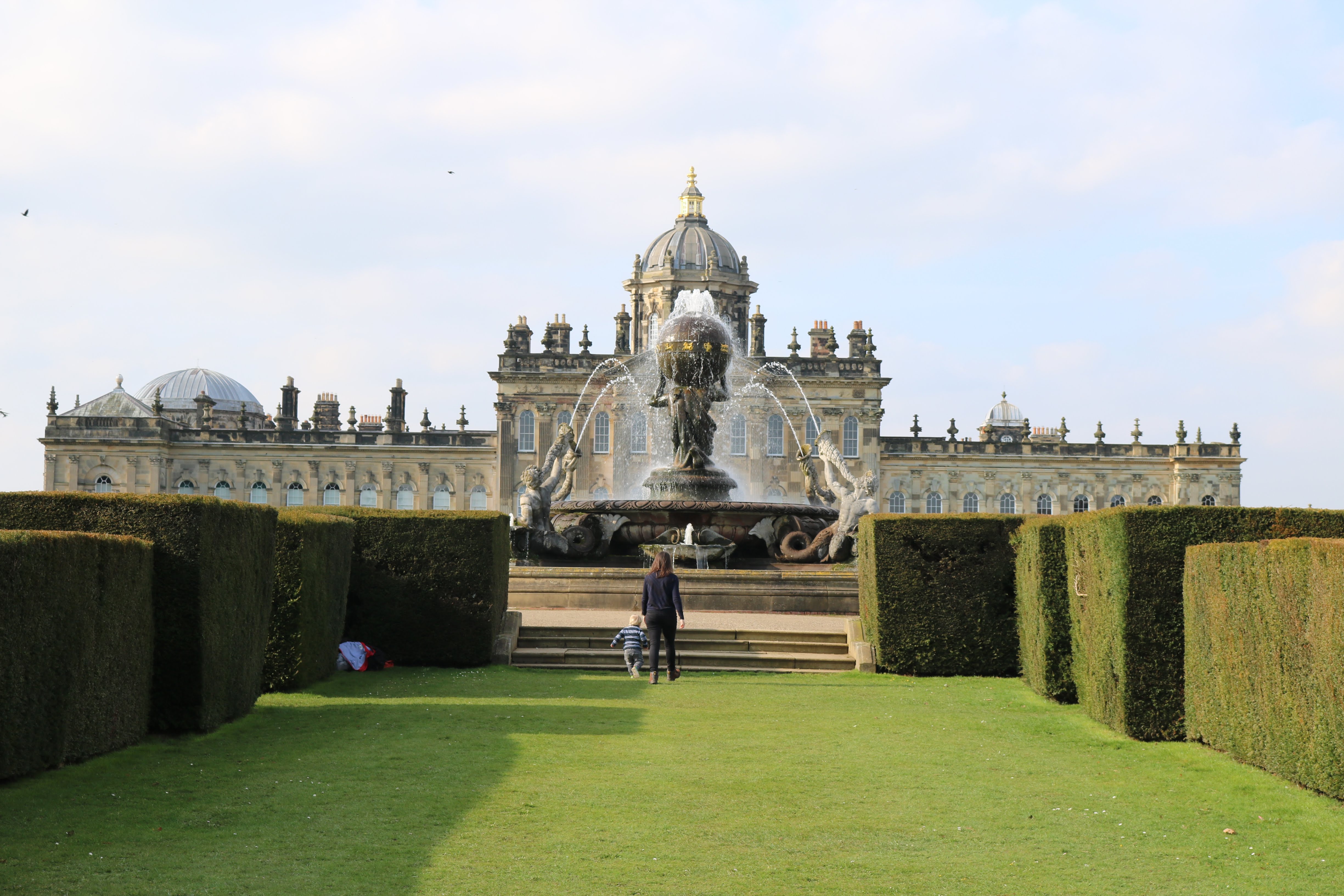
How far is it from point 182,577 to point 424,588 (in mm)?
5294

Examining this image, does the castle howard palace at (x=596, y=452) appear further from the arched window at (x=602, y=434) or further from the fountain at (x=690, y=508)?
the fountain at (x=690, y=508)

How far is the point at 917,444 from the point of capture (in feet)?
238

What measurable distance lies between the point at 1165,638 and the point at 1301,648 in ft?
8.07

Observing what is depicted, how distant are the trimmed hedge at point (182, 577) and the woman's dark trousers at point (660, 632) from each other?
4.38m

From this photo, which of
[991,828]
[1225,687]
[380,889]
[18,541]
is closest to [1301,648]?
[1225,687]

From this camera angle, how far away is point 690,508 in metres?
22.4

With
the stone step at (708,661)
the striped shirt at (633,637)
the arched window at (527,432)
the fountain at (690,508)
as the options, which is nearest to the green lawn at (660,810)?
the striped shirt at (633,637)

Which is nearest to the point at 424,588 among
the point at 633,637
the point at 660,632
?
the point at 633,637

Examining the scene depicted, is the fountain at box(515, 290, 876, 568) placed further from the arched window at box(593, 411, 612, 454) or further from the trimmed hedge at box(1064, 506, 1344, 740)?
the arched window at box(593, 411, 612, 454)

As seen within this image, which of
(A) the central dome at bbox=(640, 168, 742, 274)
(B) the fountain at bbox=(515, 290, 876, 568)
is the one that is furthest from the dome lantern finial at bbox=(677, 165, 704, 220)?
(B) the fountain at bbox=(515, 290, 876, 568)

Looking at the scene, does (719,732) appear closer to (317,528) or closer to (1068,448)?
(317,528)

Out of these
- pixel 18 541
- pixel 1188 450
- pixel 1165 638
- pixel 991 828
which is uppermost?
pixel 1188 450

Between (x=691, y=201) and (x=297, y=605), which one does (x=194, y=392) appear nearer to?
(x=691, y=201)

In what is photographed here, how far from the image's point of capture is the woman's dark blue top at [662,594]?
579 inches
